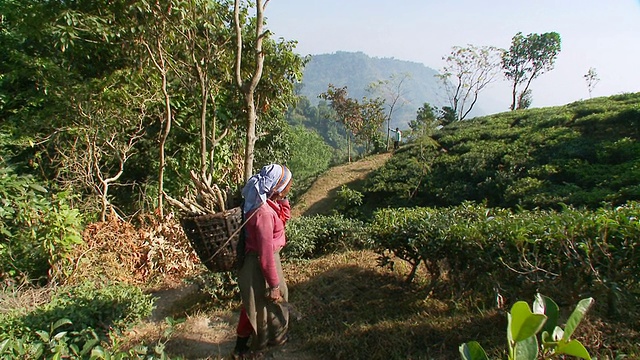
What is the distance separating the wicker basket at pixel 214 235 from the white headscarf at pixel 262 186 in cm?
15

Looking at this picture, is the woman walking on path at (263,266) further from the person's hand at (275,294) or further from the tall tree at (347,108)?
the tall tree at (347,108)

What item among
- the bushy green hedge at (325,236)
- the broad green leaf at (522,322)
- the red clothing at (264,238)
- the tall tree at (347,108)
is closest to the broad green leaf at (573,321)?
the broad green leaf at (522,322)

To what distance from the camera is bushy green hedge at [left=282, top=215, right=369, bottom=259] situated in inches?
212

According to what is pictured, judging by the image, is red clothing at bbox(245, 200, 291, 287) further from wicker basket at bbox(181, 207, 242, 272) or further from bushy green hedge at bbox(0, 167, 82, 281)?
bushy green hedge at bbox(0, 167, 82, 281)

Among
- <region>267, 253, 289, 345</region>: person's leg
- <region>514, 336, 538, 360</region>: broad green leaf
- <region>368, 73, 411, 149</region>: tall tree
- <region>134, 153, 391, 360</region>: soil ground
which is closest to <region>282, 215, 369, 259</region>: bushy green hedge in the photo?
<region>134, 153, 391, 360</region>: soil ground

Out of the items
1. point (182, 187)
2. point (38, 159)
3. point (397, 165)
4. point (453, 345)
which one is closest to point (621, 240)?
point (453, 345)

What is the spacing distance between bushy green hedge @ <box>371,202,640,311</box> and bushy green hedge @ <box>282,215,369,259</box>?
1878mm

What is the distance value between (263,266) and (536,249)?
6.47 feet

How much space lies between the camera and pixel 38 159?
19.7 feet

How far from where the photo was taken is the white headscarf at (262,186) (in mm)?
2906

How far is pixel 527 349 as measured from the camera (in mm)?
935

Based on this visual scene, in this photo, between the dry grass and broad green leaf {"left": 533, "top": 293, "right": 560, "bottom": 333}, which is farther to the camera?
the dry grass

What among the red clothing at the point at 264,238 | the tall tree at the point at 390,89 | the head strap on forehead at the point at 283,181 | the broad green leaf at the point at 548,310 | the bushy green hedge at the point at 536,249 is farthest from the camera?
the tall tree at the point at 390,89

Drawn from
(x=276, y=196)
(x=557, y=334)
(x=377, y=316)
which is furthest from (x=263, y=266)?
(x=557, y=334)
